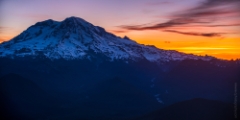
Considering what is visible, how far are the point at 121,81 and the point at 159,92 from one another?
24783mm

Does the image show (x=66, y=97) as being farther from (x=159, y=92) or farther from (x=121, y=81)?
(x=159, y=92)

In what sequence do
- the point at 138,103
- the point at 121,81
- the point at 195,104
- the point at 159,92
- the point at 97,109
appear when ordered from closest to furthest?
the point at 195,104, the point at 97,109, the point at 138,103, the point at 121,81, the point at 159,92

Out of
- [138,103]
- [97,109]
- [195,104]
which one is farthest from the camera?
[138,103]

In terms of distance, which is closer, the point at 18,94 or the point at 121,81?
the point at 18,94

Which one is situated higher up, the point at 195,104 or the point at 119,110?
the point at 195,104

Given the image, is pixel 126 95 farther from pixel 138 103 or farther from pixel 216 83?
pixel 216 83

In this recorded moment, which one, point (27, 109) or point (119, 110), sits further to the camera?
point (119, 110)

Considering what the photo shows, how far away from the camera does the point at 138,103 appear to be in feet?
496

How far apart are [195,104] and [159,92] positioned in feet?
362

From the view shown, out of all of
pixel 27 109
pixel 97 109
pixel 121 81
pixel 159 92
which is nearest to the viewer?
pixel 27 109

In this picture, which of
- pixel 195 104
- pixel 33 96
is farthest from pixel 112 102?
pixel 195 104

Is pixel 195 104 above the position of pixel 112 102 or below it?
above

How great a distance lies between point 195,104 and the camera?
242ft

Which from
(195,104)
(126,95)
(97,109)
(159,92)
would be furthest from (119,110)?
(195,104)
